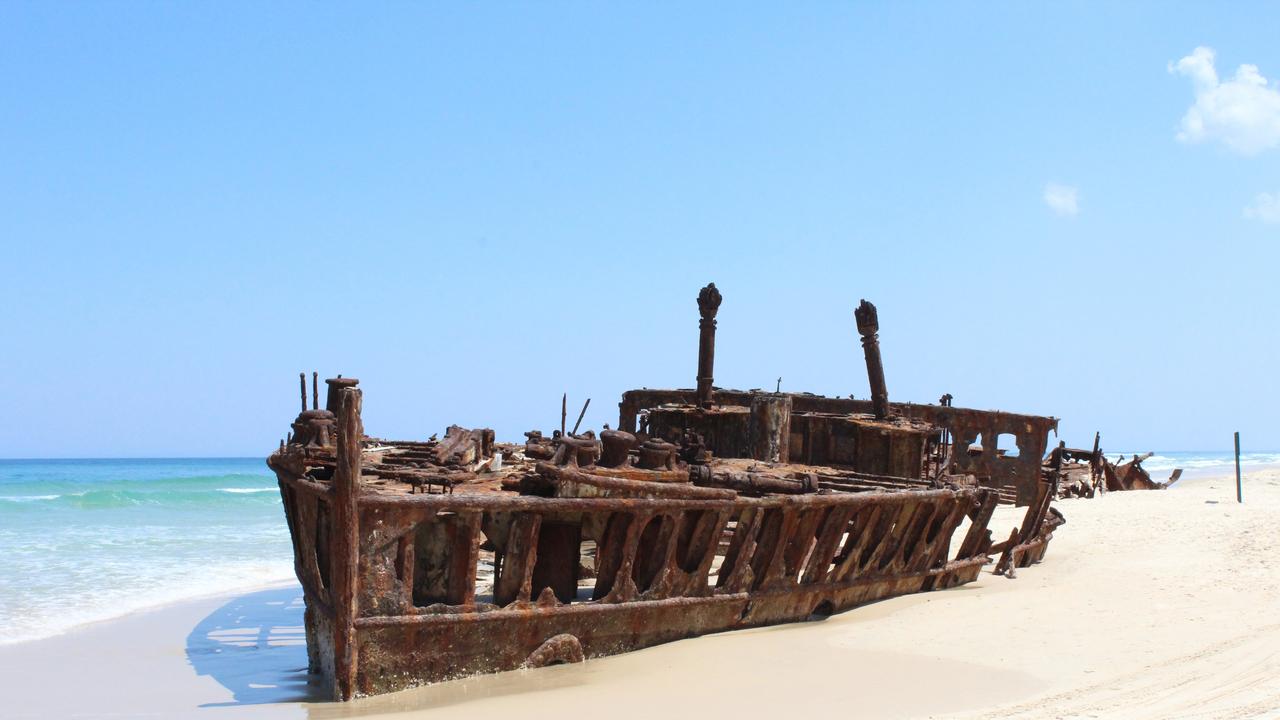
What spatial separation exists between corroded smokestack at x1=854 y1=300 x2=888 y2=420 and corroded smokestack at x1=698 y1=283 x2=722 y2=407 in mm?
2336

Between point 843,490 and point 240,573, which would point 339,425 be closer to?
point 843,490

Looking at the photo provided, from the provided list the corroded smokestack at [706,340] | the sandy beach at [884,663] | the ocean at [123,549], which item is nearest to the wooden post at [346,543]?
the sandy beach at [884,663]

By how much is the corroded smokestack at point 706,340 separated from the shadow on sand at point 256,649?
6852 mm

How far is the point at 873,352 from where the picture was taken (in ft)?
58.6

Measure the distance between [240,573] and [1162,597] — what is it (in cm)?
1481

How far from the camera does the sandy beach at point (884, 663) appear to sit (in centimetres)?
753

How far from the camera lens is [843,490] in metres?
12.1

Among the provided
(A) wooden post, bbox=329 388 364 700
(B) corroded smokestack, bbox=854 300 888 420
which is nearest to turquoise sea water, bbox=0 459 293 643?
(A) wooden post, bbox=329 388 364 700

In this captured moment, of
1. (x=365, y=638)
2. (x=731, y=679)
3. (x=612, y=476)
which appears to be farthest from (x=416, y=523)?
(x=731, y=679)

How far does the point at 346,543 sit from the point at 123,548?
1810cm

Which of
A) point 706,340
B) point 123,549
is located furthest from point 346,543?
point 123,549

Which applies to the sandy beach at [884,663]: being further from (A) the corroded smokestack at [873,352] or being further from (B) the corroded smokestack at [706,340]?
(B) the corroded smokestack at [706,340]

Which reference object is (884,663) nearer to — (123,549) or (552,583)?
(552,583)

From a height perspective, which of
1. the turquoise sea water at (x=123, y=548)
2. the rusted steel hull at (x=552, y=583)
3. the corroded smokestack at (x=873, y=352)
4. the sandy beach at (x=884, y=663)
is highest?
the corroded smokestack at (x=873, y=352)
